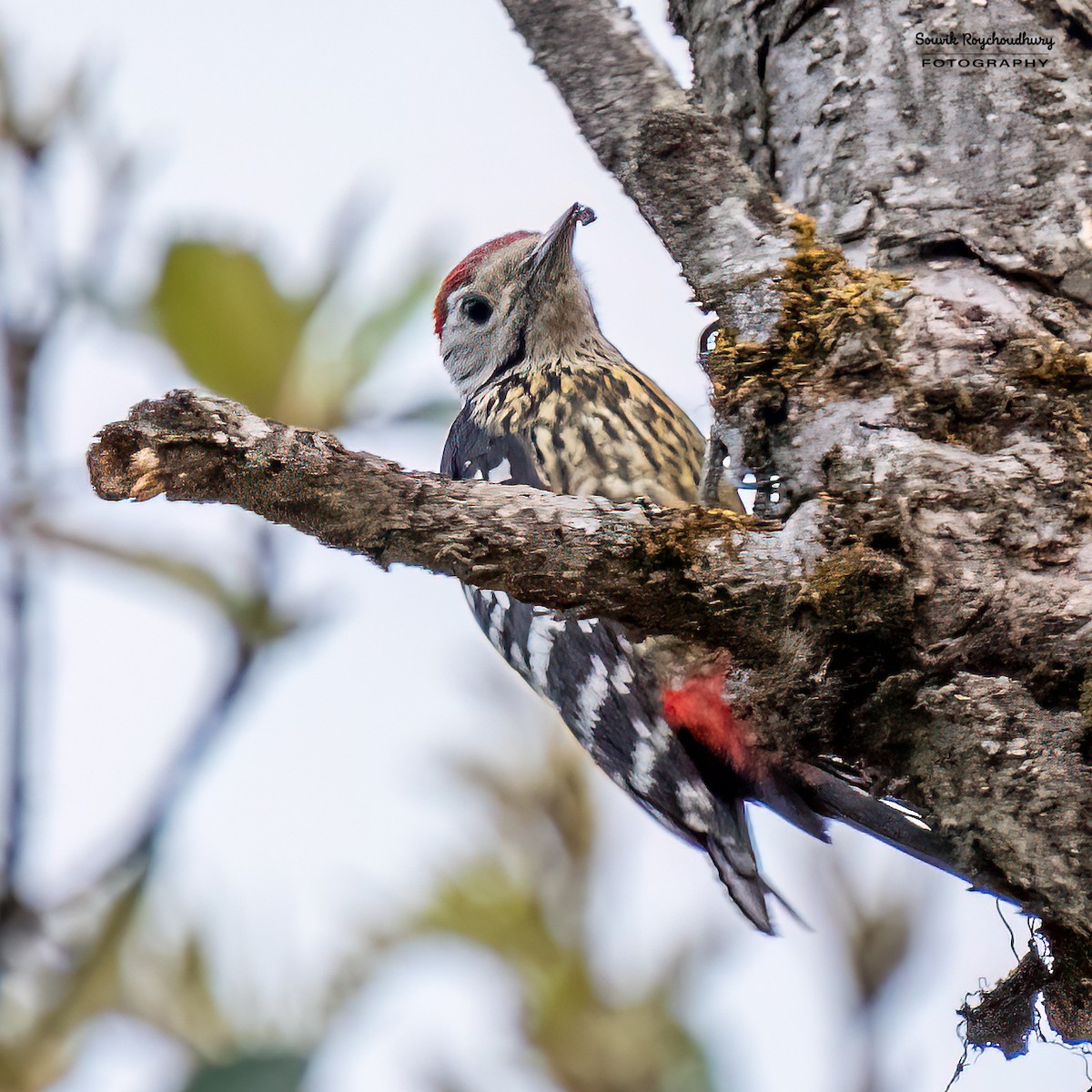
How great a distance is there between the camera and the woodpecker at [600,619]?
1.85 metres

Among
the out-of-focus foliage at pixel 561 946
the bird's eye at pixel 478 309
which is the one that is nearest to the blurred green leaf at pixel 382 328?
the out-of-focus foliage at pixel 561 946

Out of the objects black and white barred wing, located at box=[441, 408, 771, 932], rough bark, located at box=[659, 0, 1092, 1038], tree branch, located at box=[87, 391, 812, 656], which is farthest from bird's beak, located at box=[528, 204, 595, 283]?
tree branch, located at box=[87, 391, 812, 656]

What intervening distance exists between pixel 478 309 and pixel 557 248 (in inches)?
15.9

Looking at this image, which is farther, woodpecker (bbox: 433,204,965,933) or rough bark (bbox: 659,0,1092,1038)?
woodpecker (bbox: 433,204,965,933)

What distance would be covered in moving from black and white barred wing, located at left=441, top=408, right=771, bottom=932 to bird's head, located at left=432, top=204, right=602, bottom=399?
0.44 m

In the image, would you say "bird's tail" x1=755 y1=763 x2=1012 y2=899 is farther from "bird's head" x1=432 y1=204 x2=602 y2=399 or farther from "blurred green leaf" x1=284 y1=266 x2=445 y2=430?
"bird's head" x1=432 y1=204 x2=602 y2=399

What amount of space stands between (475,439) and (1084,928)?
6.40ft

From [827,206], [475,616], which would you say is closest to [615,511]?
[827,206]

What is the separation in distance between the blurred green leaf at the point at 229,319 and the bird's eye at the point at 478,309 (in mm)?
1851

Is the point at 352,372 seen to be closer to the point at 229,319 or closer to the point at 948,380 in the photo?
the point at 229,319

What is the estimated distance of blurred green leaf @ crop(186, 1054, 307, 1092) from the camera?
35.5 inches

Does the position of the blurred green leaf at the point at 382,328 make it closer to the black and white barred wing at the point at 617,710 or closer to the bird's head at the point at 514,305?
the black and white barred wing at the point at 617,710

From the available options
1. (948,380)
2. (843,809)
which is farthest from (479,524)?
(843,809)

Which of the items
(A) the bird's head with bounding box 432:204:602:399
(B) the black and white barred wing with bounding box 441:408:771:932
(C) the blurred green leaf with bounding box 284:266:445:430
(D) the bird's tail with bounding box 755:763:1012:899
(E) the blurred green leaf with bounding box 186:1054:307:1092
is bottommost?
(E) the blurred green leaf with bounding box 186:1054:307:1092
